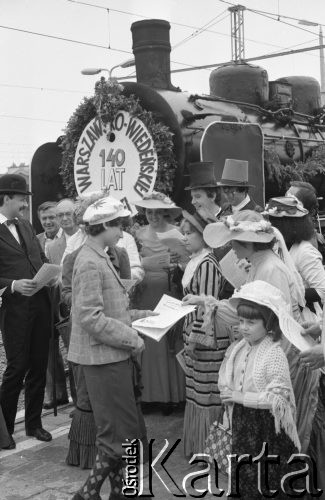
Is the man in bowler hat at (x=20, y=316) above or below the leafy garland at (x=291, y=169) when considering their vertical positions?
below

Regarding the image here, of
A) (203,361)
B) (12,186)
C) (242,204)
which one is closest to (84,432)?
(203,361)

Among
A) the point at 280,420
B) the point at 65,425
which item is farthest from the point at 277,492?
the point at 65,425

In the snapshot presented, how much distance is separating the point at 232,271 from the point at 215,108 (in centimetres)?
351

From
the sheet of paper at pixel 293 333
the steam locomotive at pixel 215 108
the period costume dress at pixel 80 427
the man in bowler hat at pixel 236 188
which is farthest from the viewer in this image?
the steam locomotive at pixel 215 108

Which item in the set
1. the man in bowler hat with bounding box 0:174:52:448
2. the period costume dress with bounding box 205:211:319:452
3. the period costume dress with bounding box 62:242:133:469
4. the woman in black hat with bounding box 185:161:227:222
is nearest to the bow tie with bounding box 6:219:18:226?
the man in bowler hat with bounding box 0:174:52:448

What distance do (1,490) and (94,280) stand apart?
5.01 feet

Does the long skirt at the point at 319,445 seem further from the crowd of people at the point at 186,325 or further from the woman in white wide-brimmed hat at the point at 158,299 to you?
the woman in white wide-brimmed hat at the point at 158,299

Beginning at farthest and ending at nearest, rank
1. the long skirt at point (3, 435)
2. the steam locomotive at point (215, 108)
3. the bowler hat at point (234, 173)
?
the steam locomotive at point (215, 108) < the bowler hat at point (234, 173) < the long skirt at point (3, 435)

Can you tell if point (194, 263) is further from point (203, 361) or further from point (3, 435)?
point (3, 435)

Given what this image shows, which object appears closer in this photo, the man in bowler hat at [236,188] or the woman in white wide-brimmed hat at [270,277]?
the woman in white wide-brimmed hat at [270,277]

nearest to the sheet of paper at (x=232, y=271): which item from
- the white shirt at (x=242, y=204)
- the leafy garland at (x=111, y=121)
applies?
the white shirt at (x=242, y=204)

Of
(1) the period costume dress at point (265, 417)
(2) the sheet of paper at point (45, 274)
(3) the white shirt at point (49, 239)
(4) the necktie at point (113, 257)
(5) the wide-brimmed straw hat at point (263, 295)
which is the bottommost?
(1) the period costume dress at point (265, 417)

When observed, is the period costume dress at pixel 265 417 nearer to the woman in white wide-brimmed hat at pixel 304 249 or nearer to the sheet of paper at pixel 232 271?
the woman in white wide-brimmed hat at pixel 304 249

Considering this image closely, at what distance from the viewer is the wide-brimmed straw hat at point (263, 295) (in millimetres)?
3359
